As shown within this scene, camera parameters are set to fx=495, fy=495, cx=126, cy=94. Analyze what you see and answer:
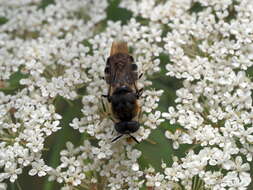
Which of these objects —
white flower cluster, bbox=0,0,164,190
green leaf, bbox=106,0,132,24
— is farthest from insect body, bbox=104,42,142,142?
green leaf, bbox=106,0,132,24

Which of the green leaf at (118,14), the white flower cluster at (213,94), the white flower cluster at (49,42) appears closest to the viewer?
the white flower cluster at (213,94)

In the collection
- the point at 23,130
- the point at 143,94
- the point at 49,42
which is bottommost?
the point at 23,130

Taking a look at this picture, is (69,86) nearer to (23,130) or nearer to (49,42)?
(23,130)

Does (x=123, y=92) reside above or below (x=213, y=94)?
above

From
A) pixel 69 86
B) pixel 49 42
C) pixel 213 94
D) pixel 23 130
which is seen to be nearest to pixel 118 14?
pixel 49 42

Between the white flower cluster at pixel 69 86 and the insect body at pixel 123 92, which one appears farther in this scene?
the white flower cluster at pixel 69 86

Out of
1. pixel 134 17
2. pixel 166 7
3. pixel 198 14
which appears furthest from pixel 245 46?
pixel 134 17

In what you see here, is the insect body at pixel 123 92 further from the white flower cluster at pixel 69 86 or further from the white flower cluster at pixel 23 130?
the white flower cluster at pixel 23 130

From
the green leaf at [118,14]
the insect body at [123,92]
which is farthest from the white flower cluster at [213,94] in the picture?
the green leaf at [118,14]
